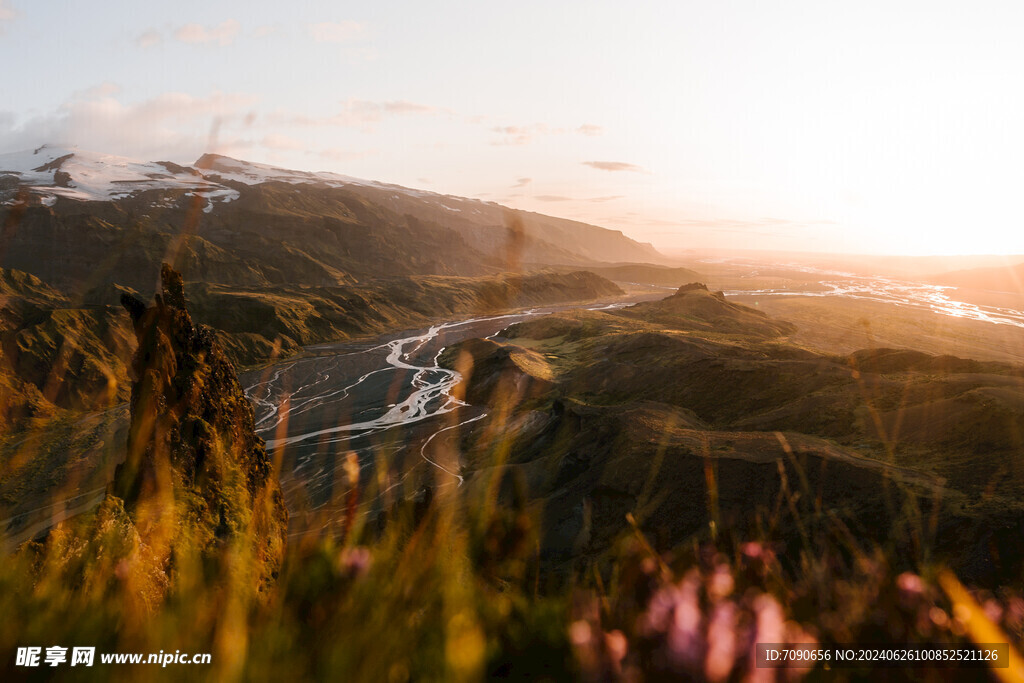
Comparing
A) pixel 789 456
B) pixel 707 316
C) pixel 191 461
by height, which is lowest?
pixel 707 316

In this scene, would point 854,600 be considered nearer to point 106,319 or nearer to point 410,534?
point 410,534

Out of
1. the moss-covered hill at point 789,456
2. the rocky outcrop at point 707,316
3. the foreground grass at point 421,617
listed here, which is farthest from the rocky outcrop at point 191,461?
the rocky outcrop at point 707,316

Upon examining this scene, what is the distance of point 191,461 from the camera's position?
15.0m

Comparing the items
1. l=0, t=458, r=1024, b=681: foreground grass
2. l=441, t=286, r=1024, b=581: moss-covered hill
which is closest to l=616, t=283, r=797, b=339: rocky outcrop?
l=441, t=286, r=1024, b=581: moss-covered hill

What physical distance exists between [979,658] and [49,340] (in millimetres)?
83296

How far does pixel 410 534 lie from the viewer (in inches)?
645

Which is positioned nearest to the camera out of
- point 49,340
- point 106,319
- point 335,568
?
point 335,568

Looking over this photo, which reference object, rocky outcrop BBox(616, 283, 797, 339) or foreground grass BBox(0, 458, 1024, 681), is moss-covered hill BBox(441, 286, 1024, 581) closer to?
foreground grass BBox(0, 458, 1024, 681)

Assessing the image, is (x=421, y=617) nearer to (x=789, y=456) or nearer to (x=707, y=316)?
(x=789, y=456)

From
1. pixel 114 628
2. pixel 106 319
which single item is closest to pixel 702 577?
pixel 114 628

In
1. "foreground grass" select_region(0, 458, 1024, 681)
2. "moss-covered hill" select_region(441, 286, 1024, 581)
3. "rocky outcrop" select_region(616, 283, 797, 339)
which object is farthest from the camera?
"rocky outcrop" select_region(616, 283, 797, 339)

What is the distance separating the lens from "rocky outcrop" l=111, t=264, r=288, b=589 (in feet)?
40.0

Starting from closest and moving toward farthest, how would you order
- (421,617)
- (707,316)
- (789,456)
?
(421,617), (789,456), (707,316)

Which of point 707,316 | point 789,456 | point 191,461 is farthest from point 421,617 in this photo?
point 707,316
